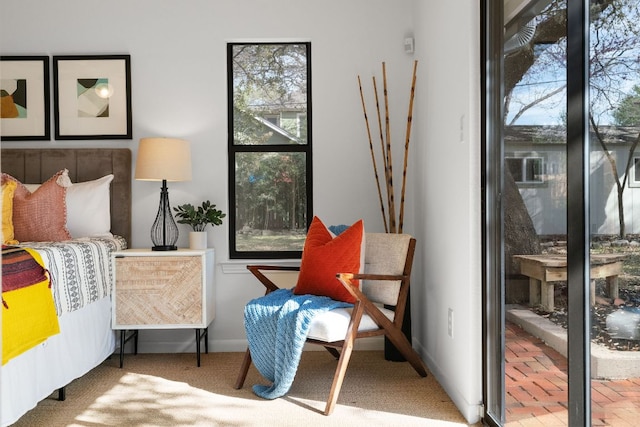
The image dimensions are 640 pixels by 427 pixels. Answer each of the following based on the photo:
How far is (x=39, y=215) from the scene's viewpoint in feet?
11.5

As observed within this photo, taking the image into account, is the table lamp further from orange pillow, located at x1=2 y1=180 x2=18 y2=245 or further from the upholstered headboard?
orange pillow, located at x1=2 y1=180 x2=18 y2=245

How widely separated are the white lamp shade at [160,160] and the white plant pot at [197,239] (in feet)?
1.23

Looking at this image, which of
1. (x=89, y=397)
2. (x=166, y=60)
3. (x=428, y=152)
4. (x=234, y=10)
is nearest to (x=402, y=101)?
(x=428, y=152)

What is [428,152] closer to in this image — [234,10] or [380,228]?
[380,228]

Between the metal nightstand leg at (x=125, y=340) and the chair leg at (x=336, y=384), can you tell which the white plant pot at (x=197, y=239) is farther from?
the chair leg at (x=336, y=384)

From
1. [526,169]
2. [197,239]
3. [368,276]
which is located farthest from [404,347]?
[197,239]

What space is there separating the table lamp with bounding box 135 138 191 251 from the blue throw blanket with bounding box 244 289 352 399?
99 centimetres

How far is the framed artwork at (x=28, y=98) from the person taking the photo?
4.05 meters

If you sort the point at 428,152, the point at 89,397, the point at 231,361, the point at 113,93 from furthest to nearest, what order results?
the point at 113,93
the point at 231,361
the point at 428,152
the point at 89,397

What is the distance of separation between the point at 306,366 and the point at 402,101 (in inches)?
75.8

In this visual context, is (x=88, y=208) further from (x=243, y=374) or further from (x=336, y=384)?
(x=336, y=384)

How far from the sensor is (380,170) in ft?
13.4

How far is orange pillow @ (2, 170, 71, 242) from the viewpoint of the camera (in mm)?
3488

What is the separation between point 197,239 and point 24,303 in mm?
1399
